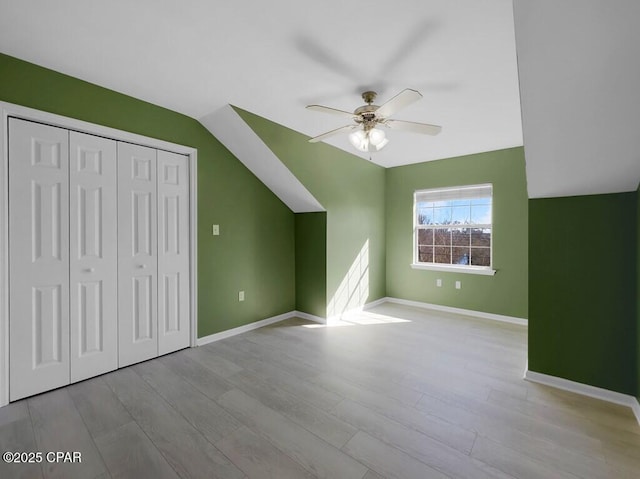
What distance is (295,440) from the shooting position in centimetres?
170

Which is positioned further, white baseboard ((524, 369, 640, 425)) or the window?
the window

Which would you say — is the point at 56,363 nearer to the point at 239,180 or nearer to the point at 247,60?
the point at 239,180

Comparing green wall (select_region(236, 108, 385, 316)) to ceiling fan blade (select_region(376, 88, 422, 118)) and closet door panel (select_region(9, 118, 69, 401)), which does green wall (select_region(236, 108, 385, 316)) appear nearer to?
ceiling fan blade (select_region(376, 88, 422, 118))

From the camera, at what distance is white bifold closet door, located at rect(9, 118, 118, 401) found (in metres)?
2.07

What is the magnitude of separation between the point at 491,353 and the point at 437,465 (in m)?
1.82

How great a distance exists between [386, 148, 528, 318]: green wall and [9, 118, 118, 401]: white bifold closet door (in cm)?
405

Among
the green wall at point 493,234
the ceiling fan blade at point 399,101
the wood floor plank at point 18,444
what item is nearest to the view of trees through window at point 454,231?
the green wall at point 493,234

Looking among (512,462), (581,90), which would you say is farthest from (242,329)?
(581,90)

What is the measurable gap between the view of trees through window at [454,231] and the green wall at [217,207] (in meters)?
2.24

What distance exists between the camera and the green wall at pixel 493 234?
3938 millimetres

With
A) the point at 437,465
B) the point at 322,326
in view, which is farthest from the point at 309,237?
the point at 437,465

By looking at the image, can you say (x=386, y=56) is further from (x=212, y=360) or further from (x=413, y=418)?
(x=212, y=360)

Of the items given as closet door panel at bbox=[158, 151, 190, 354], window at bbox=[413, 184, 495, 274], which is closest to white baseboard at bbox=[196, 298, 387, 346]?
closet door panel at bbox=[158, 151, 190, 354]

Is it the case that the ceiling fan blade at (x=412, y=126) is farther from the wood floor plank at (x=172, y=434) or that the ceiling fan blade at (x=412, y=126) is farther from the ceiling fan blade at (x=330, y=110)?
the wood floor plank at (x=172, y=434)
